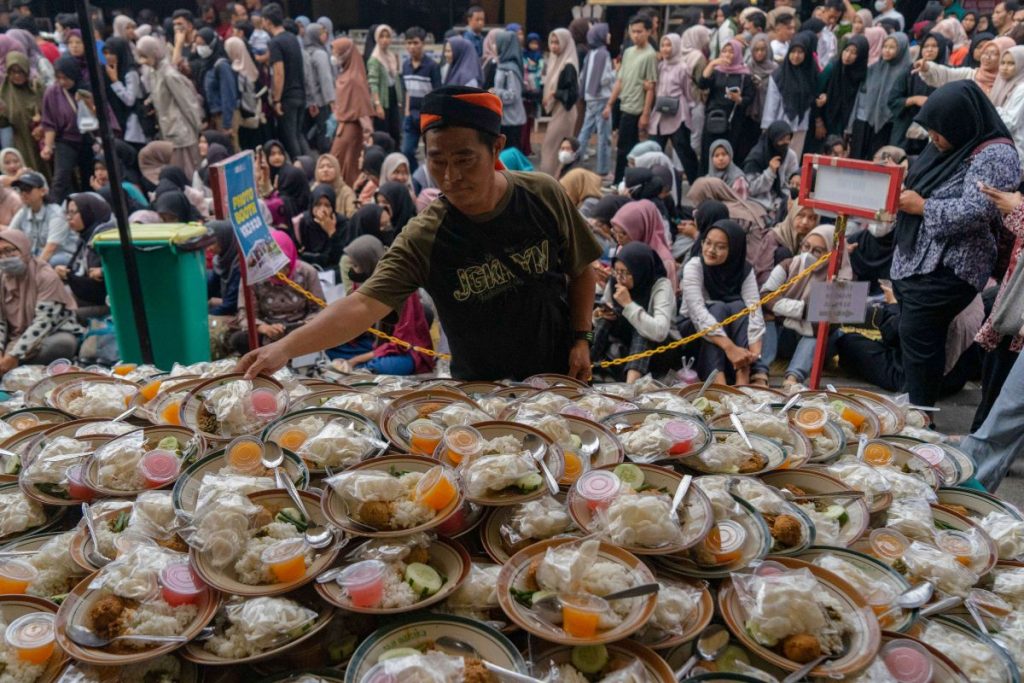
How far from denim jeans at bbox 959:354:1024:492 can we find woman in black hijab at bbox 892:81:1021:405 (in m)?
0.80

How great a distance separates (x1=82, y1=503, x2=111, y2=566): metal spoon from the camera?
174cm

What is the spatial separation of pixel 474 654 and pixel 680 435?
0.91 metres

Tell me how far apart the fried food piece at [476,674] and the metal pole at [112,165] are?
11.4 ft

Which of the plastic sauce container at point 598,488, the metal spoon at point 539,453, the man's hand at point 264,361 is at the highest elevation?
the man's hand at point 264,361

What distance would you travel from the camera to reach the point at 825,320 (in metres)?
3.70

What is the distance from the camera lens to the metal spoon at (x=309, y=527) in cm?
167

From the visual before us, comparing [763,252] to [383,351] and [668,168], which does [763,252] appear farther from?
[383,351]

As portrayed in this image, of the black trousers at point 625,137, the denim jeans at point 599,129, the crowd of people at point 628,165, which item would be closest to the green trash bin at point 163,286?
the crowd of people at point 628,165

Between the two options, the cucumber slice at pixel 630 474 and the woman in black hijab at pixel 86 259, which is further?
the woman in black hijab at pixel 86 259

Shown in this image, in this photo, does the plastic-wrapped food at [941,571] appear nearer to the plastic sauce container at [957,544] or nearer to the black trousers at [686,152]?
the plastic sauce container at [957,544]

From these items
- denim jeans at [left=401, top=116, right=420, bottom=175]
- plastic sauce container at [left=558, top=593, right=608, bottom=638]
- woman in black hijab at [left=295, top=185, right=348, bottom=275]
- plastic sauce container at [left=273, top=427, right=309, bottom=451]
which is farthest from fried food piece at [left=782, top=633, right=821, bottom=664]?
denim jeans at [left=401, top=116, right=420, bottom=175]

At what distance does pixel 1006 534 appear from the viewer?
201 cm

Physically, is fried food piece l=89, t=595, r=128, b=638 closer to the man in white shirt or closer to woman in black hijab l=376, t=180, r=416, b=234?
woman in black hijab l=376, t=180, r=416, b=234

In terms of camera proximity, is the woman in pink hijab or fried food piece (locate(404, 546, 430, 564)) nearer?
fried food piece (locate(404, 546, 430, 564))
